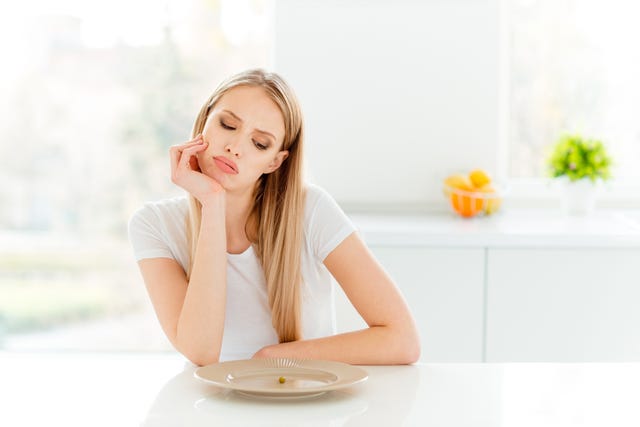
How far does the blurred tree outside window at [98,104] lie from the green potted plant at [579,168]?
1.78 m

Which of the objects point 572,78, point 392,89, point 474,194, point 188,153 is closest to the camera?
point 188,153

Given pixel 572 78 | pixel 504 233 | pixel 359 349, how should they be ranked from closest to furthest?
1. pixel 359 349
2. pixel 504 233
3. pixel 572 78

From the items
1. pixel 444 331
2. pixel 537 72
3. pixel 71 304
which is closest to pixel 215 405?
pixel 444 331

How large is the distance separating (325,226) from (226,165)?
0.82 ft

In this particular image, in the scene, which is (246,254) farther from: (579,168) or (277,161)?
(579,168)

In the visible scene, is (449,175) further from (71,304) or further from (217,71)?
(71,304)

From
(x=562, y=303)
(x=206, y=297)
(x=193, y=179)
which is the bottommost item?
(x=562, y=303)

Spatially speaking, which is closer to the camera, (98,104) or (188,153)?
(188,153)

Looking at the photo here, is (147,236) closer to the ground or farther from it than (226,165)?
closer to the ground

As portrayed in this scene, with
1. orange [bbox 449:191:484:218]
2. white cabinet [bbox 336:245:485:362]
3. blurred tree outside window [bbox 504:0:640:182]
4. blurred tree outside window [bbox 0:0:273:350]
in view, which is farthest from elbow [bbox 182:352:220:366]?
blurred tree outside window [bbox 0:0:273:350]

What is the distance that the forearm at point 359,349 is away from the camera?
1.69 metres

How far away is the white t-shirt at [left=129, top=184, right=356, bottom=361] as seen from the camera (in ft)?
6.38

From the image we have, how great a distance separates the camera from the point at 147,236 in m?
1.92

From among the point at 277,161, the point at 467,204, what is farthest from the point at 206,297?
the point at 467,204
